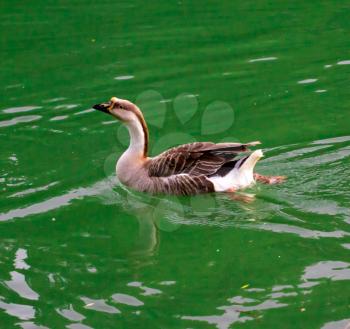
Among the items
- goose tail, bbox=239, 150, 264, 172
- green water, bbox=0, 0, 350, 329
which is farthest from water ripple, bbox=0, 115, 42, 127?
goose tail, bbox=239, 150, 264, 172

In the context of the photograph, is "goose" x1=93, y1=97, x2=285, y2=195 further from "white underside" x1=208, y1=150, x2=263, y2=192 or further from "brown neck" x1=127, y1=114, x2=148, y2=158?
"brown neck" x1=127, y1=114, x2=148, y2=158

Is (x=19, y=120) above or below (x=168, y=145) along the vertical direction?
above

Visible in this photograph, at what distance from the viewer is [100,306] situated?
8.95 meters

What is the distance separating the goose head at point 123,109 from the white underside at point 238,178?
4.16ft

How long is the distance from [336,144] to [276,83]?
276 cm

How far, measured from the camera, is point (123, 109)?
12.1 m

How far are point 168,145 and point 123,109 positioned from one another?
1451 millimetres

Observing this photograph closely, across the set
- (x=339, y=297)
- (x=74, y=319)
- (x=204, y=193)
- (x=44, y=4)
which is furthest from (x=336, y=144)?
(x=44, y=4)

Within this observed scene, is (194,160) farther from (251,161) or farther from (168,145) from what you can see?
(168,145)

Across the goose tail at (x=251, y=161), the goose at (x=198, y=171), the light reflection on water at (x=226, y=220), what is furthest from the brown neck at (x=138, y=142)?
the goose tail at (x=251, y=161)

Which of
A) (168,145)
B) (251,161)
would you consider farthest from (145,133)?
(251,161)

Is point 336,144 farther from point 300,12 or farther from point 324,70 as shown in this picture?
point 300,12

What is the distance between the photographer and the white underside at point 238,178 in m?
11.4

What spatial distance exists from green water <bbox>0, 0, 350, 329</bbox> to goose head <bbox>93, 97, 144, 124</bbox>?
0.83m
